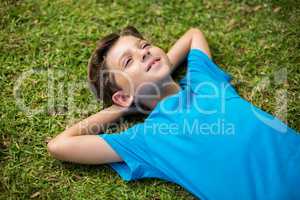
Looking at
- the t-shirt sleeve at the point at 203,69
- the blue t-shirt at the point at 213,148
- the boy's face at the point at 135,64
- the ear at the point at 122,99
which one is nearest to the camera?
the blue t-shirt at the point at 213,148

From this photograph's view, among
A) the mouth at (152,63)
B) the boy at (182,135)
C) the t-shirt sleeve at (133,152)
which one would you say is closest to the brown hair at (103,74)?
the boy at (182,135)

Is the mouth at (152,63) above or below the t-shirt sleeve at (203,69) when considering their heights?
above

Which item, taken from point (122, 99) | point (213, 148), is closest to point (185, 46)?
point (122, 99)

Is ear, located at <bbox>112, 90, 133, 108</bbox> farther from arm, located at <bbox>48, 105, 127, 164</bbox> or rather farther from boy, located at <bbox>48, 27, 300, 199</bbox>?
arm, located at <bbox>48, 105, 127, 164</bbox>

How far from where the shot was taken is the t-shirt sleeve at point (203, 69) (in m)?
3.09

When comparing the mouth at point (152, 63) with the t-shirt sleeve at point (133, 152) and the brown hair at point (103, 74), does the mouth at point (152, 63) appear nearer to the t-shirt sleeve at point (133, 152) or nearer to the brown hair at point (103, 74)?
the brown hair at point (103, 74)

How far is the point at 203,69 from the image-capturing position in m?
3.13

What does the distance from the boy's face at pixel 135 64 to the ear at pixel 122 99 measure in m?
0.04

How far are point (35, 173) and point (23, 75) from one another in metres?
0.85

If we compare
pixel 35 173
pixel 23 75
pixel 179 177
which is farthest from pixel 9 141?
pixel 179 177

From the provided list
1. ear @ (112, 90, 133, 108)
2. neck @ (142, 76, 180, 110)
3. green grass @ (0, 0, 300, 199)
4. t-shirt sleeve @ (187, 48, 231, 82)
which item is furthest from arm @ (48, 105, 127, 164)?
t-shirt sleeve @ (187, 48, 231, 82)

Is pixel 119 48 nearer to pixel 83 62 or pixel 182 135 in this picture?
pixel 83 62

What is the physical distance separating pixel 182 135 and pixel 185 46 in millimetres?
868

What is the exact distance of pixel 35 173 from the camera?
2900 millimetres
